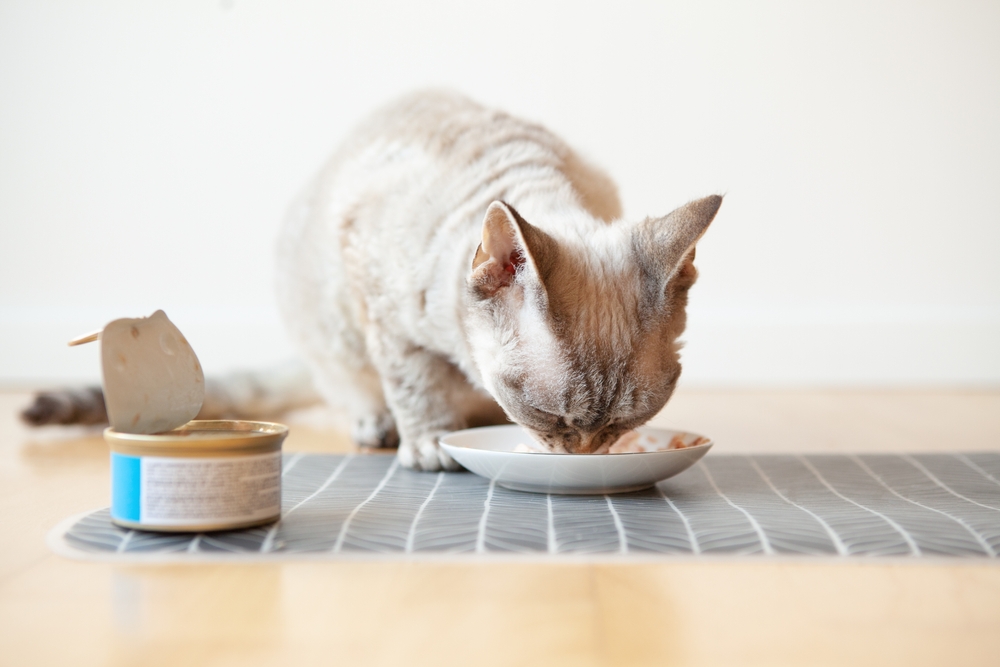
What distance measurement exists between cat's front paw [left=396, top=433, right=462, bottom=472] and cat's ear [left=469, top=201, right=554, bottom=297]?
0.53 metres

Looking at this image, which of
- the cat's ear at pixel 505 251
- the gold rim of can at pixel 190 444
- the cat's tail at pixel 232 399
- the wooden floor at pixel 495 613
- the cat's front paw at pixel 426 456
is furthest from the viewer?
the cat's tail at pixel 232 399

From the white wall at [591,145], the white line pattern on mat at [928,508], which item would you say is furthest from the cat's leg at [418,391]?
the white wall at [591,145]

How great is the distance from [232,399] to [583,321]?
5.45ft

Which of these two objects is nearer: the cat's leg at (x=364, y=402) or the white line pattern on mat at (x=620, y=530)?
the white line pattern on mat at (x=620, y=530)

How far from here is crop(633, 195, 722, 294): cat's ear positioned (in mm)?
1589

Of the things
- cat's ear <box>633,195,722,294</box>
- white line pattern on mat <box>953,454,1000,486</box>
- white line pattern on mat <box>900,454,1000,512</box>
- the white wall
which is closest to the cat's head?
cat's ear <box>633,195,722,294</box>

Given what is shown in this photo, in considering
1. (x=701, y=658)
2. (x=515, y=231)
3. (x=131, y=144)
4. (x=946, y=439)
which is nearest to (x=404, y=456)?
(x=515, y=231)

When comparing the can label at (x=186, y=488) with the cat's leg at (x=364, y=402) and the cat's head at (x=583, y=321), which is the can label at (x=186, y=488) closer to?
the cat's head at (x=583, y=321)

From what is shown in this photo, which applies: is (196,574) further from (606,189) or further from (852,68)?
(852,68)

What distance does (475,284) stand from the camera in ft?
5.52

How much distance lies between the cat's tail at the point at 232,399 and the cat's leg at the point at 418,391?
31.3 inches

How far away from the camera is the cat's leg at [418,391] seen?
6.98ft

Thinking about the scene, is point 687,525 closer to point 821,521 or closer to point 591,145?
point 821,521

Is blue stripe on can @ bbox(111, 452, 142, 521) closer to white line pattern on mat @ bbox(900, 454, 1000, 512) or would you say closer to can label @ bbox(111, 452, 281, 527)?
can label @ bbox(111, 452, 281, 527)
